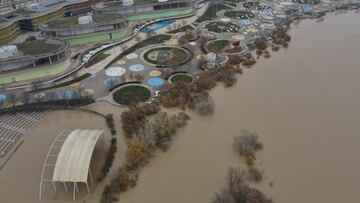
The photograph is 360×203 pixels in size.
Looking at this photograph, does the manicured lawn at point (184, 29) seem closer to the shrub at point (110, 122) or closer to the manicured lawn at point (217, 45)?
the manicured lawn at point (217, 45)

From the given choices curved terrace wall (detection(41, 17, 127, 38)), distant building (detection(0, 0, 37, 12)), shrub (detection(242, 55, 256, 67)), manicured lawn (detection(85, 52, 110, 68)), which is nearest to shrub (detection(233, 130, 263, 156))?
shrub (detection(242, 55, 256, 67))

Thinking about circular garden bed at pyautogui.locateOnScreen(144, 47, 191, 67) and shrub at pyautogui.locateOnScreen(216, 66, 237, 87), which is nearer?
shrub at pyautogui.locateOnScreen(216, 66, 237, 87)

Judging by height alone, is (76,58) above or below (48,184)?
above

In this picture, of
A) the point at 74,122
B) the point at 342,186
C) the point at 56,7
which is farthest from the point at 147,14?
the point at 342,186

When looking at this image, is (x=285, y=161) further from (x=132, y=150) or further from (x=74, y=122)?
→ (x=74, y=122)

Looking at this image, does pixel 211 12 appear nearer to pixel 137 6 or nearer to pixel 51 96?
pixel 137 6

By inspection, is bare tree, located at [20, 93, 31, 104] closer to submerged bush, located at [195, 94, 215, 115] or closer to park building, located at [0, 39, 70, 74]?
park building, located at [0, 39, 70, 74]
